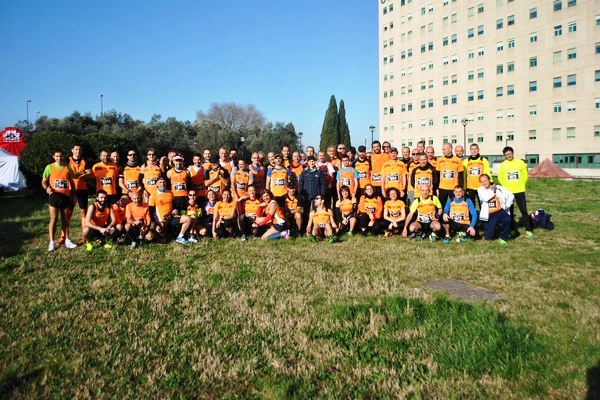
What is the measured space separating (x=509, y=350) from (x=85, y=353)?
3804mm

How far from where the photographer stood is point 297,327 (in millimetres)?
3818

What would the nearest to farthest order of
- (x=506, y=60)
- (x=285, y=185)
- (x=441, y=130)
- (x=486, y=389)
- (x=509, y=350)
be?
(x=486, y=389)
(x=509, y=350)
(x=285, y=185)
(x=506, y=60)
(x=441, y=130)

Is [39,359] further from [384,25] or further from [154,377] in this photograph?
[384,25]

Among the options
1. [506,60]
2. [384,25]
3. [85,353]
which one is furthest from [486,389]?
[384,25]

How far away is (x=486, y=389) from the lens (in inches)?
110

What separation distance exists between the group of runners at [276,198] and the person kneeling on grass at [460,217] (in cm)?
2

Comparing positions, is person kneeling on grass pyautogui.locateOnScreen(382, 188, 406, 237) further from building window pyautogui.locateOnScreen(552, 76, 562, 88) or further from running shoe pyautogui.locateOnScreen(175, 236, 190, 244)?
building window pyautogui.locateOnScreen(552, 76, 562, 88)

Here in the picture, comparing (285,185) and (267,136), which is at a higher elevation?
(267,136)

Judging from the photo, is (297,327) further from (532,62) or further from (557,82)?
(532,62)

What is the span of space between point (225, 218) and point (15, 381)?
5.67m

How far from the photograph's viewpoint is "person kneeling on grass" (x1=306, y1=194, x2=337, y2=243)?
8484mm

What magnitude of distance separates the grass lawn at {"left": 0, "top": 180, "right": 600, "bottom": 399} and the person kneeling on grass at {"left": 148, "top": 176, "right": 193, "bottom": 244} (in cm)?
142

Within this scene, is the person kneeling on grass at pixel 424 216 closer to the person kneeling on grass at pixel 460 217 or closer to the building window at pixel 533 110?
the person kneeling on grass at pixel 460 217

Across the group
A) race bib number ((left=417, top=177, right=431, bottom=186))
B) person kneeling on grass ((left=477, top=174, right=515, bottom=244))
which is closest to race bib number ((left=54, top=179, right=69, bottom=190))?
race bib number ((left=417, top=177, right=431, bottom=186))
